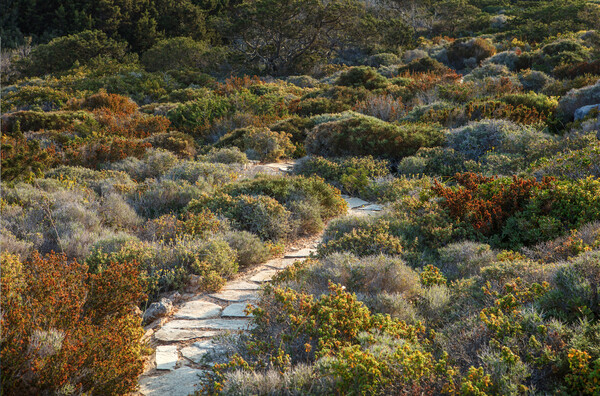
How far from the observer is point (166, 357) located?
3.40m

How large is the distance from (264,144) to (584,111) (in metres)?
6.35

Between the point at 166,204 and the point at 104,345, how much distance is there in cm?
426

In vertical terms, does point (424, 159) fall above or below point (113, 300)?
below

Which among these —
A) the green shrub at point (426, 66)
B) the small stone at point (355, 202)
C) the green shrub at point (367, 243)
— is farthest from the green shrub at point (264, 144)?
the green shrub at point (426, 66)

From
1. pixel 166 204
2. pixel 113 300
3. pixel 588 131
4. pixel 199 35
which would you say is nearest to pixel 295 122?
pixel 166 204

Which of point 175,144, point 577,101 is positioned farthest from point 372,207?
point 577,101

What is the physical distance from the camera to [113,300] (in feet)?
11.3

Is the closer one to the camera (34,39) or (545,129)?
(545,129)

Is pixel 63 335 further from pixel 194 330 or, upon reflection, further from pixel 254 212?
pixel 254 212

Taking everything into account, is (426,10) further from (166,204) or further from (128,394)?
(128,394)

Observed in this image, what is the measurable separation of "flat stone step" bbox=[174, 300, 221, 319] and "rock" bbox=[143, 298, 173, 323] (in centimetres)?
10

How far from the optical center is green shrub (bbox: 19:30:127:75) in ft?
82.7

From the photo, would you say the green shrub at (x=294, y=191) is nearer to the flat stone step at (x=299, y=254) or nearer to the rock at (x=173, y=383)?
the flat stone step at (x=299, y=254)

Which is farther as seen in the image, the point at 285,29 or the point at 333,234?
the point at 285,29
